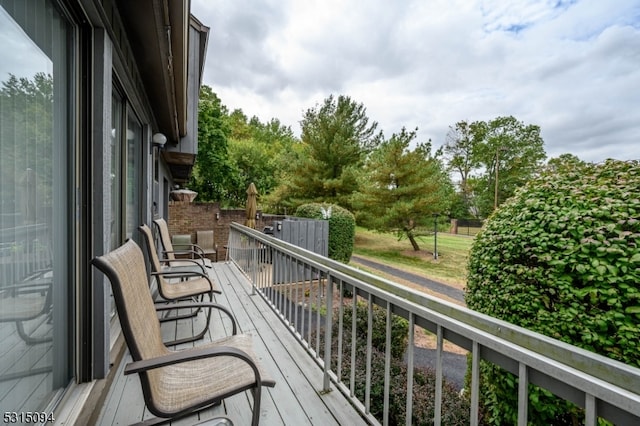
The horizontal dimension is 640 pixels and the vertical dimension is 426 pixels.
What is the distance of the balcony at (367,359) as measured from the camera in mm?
742

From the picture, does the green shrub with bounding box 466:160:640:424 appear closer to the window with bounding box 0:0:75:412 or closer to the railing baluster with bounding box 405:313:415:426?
the railing baluster with bounding box 405:313:415:426

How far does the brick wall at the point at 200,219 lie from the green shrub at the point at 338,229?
10.8 feet

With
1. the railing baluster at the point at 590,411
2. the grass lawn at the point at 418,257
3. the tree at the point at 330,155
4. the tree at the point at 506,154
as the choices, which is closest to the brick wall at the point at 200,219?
the tree at the point at 330,155

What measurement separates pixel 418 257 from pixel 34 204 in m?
15.8

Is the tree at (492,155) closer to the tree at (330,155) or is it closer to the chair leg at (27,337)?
the tree at (330,155)

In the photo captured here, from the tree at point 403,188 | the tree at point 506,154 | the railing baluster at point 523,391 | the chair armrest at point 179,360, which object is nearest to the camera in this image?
the railing baluster at point 523,391

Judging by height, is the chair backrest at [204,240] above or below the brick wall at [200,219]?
below

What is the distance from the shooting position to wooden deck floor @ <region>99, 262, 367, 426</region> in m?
1.74

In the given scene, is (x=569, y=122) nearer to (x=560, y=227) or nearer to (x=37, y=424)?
(x=560, y=227)

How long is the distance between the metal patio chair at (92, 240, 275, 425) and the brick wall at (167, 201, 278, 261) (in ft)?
31.6

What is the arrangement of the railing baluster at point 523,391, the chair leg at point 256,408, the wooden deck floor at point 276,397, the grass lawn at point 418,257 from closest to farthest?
the railing baluster at point 523,391
the chair leg at point 256,408
the wooden deck floor at point 276,397
the grass lawn at point 418,257

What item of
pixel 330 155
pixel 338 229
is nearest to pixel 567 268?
pixel 338 229

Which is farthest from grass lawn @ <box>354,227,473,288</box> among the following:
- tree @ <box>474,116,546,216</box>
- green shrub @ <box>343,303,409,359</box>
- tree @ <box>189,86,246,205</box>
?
tree @ <box>189,86,246,205</box>

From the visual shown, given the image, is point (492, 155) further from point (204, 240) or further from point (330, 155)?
point (204, 240)
